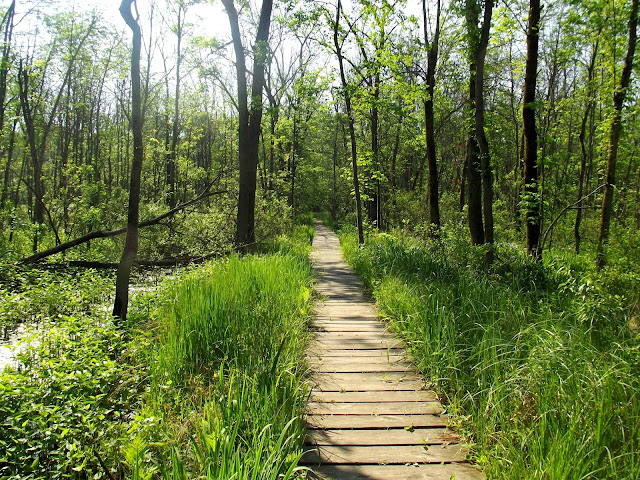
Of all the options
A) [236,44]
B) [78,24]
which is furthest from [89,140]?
[236,44]

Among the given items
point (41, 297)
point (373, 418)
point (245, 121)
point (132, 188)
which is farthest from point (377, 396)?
point (245, 121)

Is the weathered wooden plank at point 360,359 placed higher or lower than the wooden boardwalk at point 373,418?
higher

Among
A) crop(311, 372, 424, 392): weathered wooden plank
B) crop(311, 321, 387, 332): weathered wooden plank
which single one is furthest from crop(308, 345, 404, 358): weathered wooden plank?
crop(311, 321, 387, 332): weathered wooden plank

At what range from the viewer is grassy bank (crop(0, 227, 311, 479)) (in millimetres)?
2246

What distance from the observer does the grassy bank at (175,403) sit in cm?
225

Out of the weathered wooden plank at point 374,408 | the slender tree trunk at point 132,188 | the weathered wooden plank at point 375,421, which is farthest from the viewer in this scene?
the slender tree trunk at point 132,188

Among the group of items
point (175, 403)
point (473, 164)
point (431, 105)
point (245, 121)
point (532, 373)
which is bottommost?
point (175, 403)

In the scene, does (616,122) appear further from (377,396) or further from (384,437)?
(384,437)

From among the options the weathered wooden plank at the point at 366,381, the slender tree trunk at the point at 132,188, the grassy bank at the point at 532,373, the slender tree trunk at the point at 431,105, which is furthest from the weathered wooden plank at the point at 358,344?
the slender tree trunk at the point at 431,105

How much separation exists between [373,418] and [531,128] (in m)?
7.78

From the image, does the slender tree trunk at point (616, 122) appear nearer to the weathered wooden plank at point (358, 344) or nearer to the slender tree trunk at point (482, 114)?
the slender tree trunk at point (482, 114)

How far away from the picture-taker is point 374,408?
320 cm

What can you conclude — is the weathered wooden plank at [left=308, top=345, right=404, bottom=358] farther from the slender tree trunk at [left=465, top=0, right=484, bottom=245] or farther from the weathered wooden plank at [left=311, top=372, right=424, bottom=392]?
the slender tree trunk at [left=465, top=0, right=484, bottom=245]

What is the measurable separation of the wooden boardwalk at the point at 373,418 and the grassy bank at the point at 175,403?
25cm
